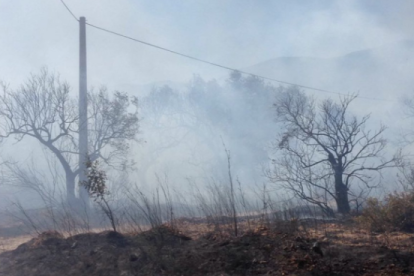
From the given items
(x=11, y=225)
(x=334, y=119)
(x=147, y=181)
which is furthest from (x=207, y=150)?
(x=334, y=119)

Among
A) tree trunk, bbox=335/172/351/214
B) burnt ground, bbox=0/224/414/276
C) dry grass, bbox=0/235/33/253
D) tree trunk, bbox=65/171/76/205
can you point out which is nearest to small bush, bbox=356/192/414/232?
burnt ground, bbox=0/224/414/276

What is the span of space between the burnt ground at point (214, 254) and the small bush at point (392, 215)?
366 millimetres

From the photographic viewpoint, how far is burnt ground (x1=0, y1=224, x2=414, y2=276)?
26.3 ft

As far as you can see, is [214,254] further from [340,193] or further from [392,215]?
[340,193]

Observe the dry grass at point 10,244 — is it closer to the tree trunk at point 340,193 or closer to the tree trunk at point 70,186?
the tree trunk at point 340,193

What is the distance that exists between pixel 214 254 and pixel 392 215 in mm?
4009

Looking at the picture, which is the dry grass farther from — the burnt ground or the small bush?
the small bush

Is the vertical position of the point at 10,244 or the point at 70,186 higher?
the point at 70,186

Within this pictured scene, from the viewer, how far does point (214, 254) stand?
8969 millimetres

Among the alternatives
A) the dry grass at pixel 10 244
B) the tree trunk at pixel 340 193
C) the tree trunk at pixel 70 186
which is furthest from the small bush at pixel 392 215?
the tree trunk at pixel 70 186

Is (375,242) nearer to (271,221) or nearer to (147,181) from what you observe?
(271,221)

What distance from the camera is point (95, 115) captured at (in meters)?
26.7

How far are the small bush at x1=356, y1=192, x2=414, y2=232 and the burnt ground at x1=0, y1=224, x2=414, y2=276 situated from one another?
366 mm

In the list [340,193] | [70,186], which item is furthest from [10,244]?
[70,186]
